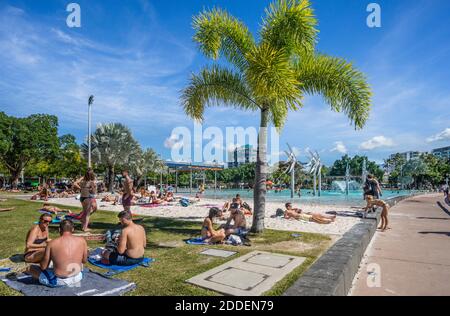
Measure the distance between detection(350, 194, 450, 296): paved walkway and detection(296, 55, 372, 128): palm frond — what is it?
3.45 meters

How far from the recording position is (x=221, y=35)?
28.9 feet

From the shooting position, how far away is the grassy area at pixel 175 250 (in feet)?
14.0

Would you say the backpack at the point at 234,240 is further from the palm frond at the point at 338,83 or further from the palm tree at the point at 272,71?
the palm frond at the point at 338,83

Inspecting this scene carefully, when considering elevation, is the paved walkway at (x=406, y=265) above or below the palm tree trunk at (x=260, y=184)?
below

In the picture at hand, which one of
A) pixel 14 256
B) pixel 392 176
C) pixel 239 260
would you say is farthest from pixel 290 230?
pixel 392 176

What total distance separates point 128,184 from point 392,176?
307 ft

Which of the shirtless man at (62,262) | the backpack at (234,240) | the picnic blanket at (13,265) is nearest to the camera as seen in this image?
the shirtless man at (62,262)

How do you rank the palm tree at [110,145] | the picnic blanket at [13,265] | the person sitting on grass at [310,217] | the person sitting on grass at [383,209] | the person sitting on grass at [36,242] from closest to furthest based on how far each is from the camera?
the person sitting on grass at [36,242] < the picnic blanket at [13,265] < the person sitting on grass at [383,209] < the person sitting on grass at [310,217] < the palm tree at [110,145]

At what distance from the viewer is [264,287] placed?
4.16 metres

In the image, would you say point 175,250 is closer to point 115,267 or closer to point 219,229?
point 219,229

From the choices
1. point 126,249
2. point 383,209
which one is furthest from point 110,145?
point 126,249

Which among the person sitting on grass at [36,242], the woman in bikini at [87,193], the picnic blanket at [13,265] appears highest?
the woman in bikini at [87,193]

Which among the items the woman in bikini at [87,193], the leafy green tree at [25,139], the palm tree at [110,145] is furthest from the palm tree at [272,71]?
the leafy green tree at [25,139]

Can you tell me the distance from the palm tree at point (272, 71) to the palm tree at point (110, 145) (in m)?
28.2
